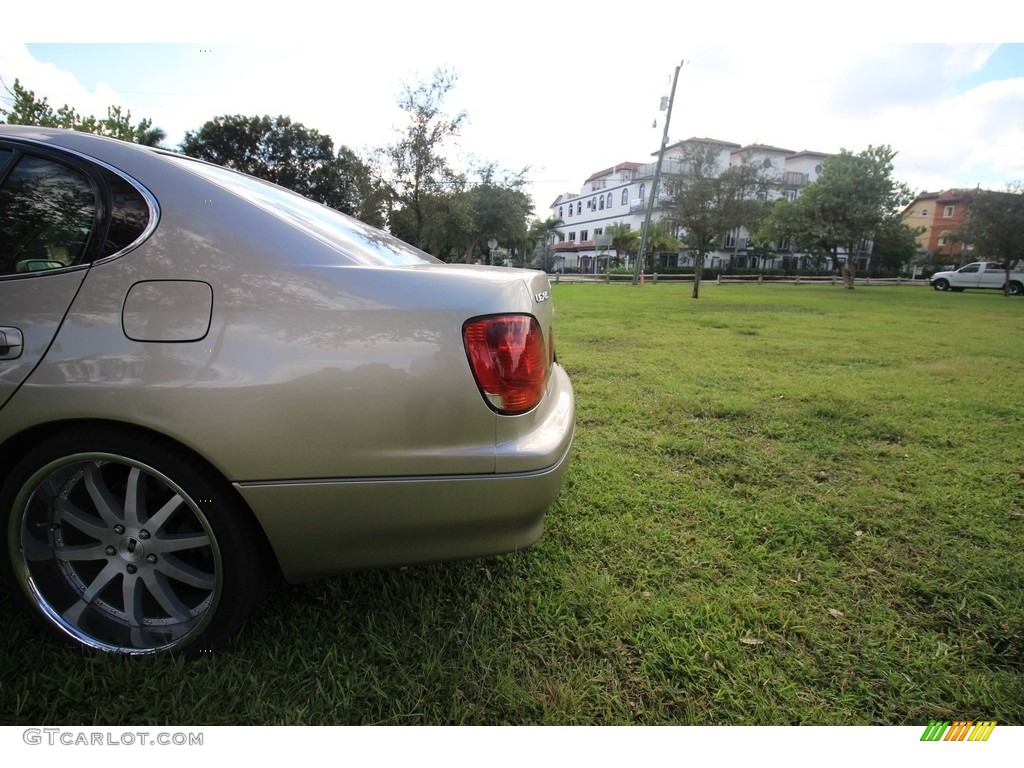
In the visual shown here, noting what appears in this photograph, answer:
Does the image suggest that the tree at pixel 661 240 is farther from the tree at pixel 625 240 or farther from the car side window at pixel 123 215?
the car side window at pixel 123 215

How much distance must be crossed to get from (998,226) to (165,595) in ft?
115

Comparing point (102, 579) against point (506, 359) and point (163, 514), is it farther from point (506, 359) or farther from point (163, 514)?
point (506, 359)

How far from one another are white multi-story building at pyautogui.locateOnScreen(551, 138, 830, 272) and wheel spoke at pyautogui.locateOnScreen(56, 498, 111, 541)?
49585 mm

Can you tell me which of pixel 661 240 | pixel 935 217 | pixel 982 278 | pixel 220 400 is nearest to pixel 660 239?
pixel 661 240

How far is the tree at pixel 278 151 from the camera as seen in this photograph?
3183 cm

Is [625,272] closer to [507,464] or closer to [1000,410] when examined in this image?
[1000,410]

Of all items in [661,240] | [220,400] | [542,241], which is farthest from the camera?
[542,241]

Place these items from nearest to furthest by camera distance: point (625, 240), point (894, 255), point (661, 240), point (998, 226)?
1. point (998, 226)
2. point (894, 255)
3. point (661, 240)
4. point (625, 240)

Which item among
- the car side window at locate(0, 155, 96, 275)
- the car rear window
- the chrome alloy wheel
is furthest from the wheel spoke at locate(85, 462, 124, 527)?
the car rear window

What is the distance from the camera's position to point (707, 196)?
54.3 ft

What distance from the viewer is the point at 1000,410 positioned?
4.50 metres

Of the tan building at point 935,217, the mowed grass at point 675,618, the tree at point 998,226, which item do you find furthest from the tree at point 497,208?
the tan building at point 935,217
